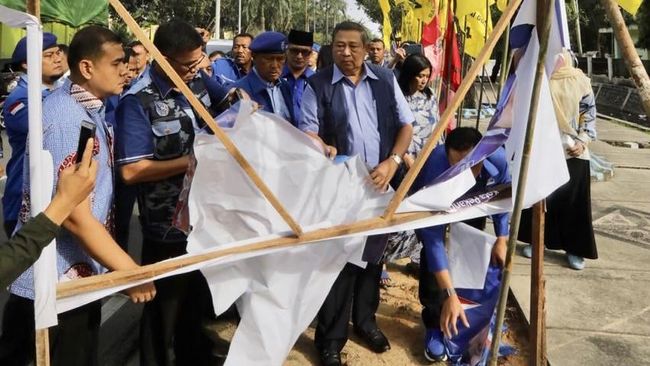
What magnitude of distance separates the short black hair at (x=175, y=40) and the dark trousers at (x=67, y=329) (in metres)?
1.01

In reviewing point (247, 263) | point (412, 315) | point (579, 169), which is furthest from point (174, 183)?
point (579, 169)

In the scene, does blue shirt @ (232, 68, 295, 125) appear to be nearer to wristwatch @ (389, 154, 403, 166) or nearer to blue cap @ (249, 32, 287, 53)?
blue cap @ (249, 32, 287, 53)

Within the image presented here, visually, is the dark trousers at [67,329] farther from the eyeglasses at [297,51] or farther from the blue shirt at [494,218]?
the eyeglasses at [297,51]

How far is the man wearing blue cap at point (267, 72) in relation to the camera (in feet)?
10.7

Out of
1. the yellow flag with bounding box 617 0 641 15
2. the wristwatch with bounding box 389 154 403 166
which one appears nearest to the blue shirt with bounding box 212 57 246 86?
the wristwatch with bounding box 389 154 403 166

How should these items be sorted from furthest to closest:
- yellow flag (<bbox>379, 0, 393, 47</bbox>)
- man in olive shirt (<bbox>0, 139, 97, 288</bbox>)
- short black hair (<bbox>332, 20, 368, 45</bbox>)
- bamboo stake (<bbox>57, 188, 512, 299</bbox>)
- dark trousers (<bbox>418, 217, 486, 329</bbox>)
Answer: yellow flag (<bbox>379, 0, 393, 47</bbox>)
dark trousers (<bbox>418, 217, 486, 329</bbox>)
short black hair (<bbox>332, 20, 368, 45</bbox>)
bamboo stake (<bbox>57, 188, 512, 299</bbox>)
man in olive shirt (<bbox>0, 139, 97, 288</bbox>)

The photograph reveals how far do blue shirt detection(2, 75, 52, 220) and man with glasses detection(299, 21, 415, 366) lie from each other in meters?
1.27

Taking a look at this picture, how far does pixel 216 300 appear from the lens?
2049 mm

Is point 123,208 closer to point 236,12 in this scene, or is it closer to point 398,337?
point 398,337

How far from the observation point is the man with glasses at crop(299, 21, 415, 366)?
2.95m

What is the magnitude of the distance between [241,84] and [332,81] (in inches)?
25.9

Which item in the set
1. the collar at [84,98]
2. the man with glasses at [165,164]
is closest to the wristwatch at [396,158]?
the man with glasses at [165,164]

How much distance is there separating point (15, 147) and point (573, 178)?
3658mm

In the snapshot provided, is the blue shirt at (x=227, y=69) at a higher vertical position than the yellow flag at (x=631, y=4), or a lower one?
lower
